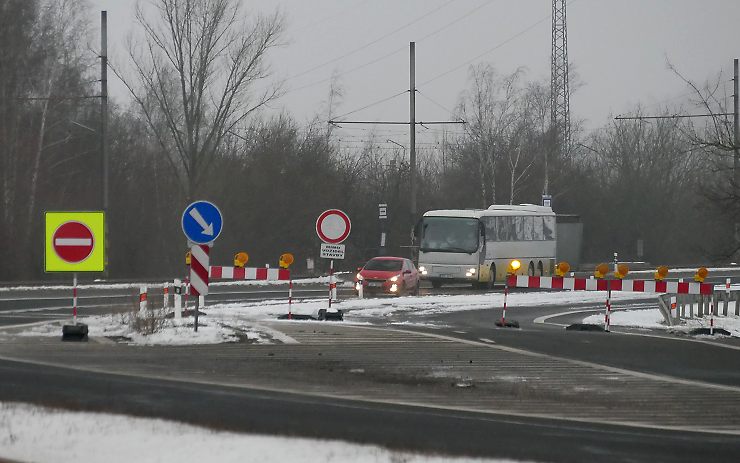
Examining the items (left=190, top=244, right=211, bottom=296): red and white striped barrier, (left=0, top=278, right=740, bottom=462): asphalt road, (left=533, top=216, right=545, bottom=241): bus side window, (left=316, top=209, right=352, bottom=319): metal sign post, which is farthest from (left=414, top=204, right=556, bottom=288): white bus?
(left=190, top=244, right=211, bottom=296): red and white striped barrier

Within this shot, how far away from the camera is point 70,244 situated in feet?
63.8

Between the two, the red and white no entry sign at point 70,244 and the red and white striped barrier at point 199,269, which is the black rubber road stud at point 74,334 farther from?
the red and white striped barrier at point 199,269

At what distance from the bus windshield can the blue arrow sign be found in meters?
28.8

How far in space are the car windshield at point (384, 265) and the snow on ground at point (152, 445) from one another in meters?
31.4

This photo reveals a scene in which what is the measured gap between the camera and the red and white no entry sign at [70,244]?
19.5 m

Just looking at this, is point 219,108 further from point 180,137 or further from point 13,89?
point 13,89

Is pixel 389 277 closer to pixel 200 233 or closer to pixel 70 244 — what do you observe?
pixel 200 233

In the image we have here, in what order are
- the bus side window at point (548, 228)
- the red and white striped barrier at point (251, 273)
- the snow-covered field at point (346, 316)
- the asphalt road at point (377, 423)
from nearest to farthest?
the asphalt road at point (377, 423)
the snow-covered field at point (346, 316)
the red and white striped barrier at point (251, 273)
the bus side window at point (548, 228)

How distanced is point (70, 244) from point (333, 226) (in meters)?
7.69

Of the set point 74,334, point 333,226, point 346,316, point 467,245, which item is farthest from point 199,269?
point 467,245

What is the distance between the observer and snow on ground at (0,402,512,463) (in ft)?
30.3

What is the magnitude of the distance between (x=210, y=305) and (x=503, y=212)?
2301 centimetres

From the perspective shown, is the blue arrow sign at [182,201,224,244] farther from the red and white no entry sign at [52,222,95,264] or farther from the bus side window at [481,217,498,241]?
the bus side window at [481,217,498,241]

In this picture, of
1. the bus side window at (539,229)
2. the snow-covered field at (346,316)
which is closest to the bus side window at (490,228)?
the snow-covered field at (346,316)
